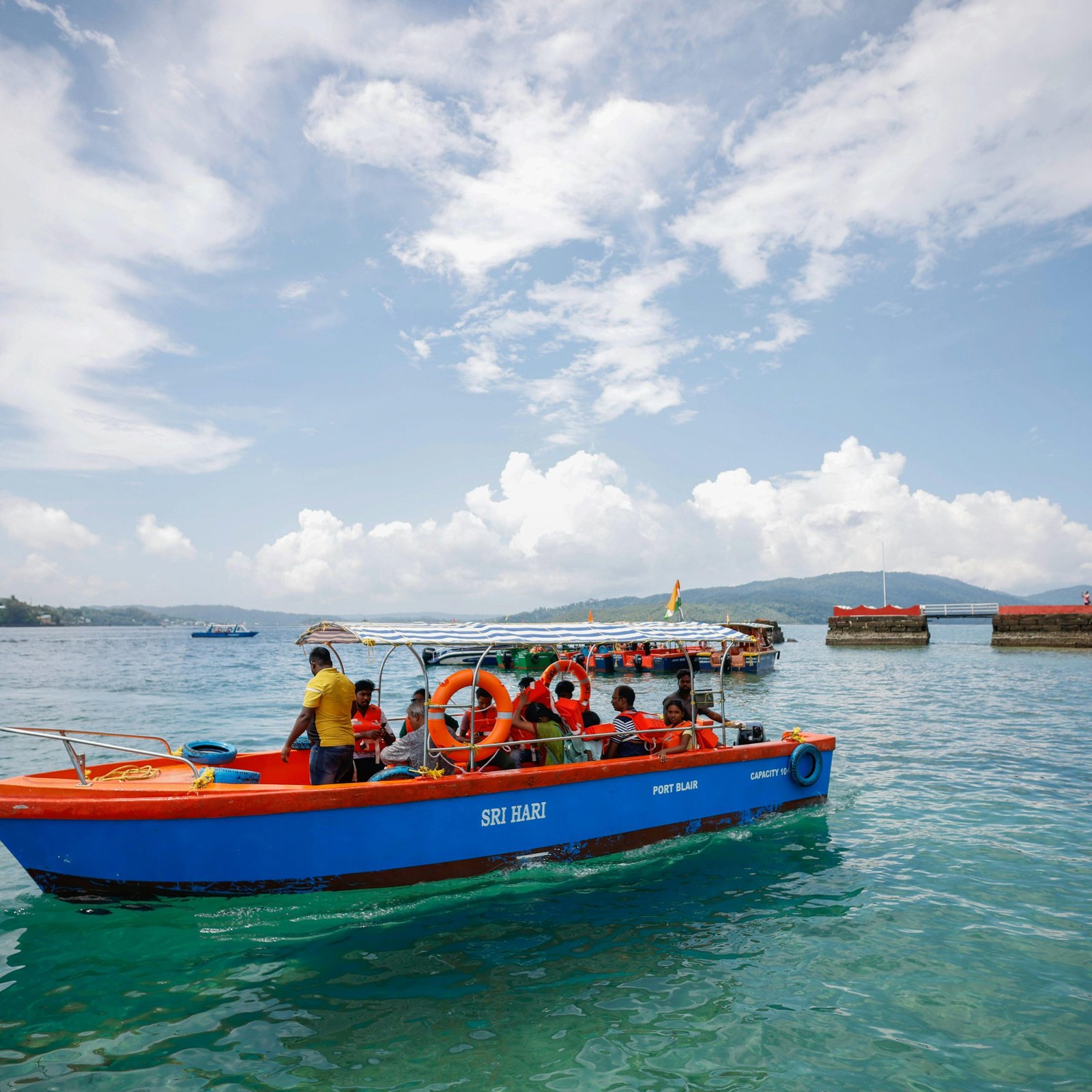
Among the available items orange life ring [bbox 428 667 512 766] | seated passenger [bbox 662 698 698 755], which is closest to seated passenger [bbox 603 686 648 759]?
seated passenger [bbox 662 698 698 755]

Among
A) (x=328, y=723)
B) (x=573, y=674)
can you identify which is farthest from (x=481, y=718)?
(x=328, y=723)

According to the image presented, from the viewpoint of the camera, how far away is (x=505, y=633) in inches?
322

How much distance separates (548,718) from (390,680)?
3585 centimetres

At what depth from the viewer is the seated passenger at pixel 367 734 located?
8.91 metres

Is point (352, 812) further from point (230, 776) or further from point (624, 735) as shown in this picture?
point (624, 735)

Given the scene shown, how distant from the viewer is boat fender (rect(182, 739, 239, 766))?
8258 mm

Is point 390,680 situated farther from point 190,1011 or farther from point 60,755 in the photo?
point 190,1011

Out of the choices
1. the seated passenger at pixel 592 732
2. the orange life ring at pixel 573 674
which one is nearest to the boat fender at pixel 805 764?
the seated passenger at pixel 592 732

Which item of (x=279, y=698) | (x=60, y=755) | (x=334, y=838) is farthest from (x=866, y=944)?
(x=279, y=698)

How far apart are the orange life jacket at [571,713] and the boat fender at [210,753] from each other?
405cm

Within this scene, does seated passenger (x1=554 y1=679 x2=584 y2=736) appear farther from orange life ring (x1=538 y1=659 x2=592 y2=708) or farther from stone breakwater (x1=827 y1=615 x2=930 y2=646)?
stone breakwater (x1=827 y1=615 x2=930 y2=646)

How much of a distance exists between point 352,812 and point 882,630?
60992 millimetres

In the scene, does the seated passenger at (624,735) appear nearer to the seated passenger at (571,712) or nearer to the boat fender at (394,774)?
the seated passenger at (571,712)

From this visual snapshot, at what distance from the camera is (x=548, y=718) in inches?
348
